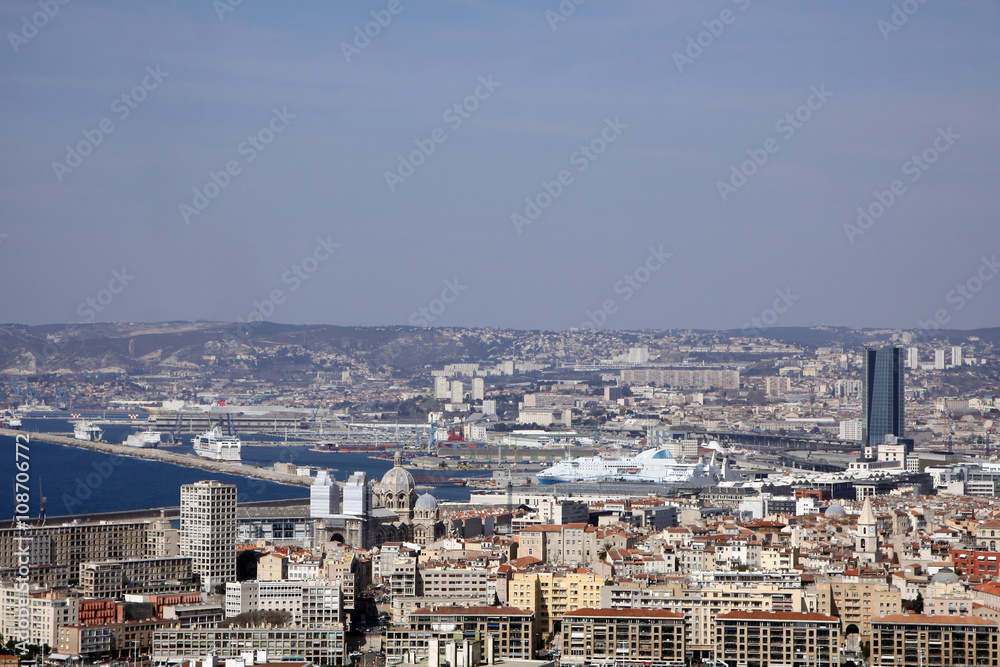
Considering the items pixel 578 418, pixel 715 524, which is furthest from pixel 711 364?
pixel 715 524

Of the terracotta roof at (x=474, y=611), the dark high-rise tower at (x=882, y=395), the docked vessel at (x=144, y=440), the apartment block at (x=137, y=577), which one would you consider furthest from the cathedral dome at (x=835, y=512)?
the docked vessel at (x=144, y=440)

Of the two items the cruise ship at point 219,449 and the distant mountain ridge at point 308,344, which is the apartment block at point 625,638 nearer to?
the cruise ship at point 219,449

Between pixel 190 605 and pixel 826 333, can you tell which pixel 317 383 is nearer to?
pixel 826 333

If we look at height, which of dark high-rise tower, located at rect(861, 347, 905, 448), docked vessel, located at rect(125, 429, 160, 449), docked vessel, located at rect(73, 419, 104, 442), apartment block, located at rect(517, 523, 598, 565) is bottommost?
apartment block, located at rect(517, 523, 598, 565)

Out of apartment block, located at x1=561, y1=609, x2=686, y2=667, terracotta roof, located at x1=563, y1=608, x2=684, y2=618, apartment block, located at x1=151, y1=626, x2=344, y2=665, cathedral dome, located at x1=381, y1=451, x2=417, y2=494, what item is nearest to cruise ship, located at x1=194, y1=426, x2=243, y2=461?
cathedral dome, located at x1=381, y1=451, x2=417, y2=494

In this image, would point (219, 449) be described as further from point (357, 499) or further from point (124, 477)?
point (357, 499)

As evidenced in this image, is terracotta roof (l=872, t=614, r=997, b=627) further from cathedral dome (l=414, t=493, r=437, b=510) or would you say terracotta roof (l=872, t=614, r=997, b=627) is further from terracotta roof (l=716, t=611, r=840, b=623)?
cathedral dome (l=414, t=493, r=437, b=510)
